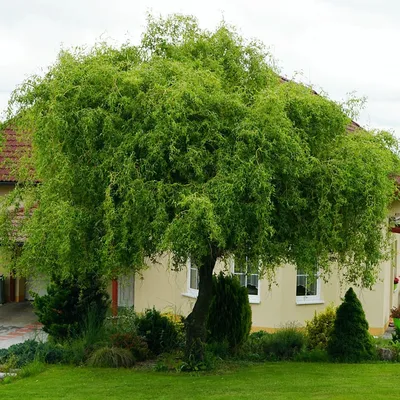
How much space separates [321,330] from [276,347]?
122 cm

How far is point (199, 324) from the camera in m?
13.2

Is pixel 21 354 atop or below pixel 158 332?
below

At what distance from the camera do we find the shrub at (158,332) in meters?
14.5

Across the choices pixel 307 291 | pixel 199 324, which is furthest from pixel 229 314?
pixel 307 291

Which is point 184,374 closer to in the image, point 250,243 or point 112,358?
point 112,358

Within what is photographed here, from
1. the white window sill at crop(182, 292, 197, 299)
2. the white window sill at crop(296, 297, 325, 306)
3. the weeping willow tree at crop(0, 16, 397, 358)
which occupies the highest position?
the weeping willow tree at crop(0, 16, 397, 358)

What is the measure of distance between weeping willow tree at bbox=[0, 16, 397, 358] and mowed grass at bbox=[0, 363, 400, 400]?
1825mm

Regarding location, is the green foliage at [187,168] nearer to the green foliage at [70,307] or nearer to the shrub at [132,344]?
the shrub at [132,344]

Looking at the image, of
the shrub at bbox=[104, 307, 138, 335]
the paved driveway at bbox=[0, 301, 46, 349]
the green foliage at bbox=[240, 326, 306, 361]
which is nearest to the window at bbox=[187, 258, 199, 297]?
the shrub at bbox=[104, 307, 138, 335]

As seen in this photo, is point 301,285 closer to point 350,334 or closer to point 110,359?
point 350,334

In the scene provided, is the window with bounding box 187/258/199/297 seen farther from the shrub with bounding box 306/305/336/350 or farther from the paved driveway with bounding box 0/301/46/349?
the shrub with bounding box 306/305/336/350

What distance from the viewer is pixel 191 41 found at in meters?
11.9

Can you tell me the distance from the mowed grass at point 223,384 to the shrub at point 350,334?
0.57 m

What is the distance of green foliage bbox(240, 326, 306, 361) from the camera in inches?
570
